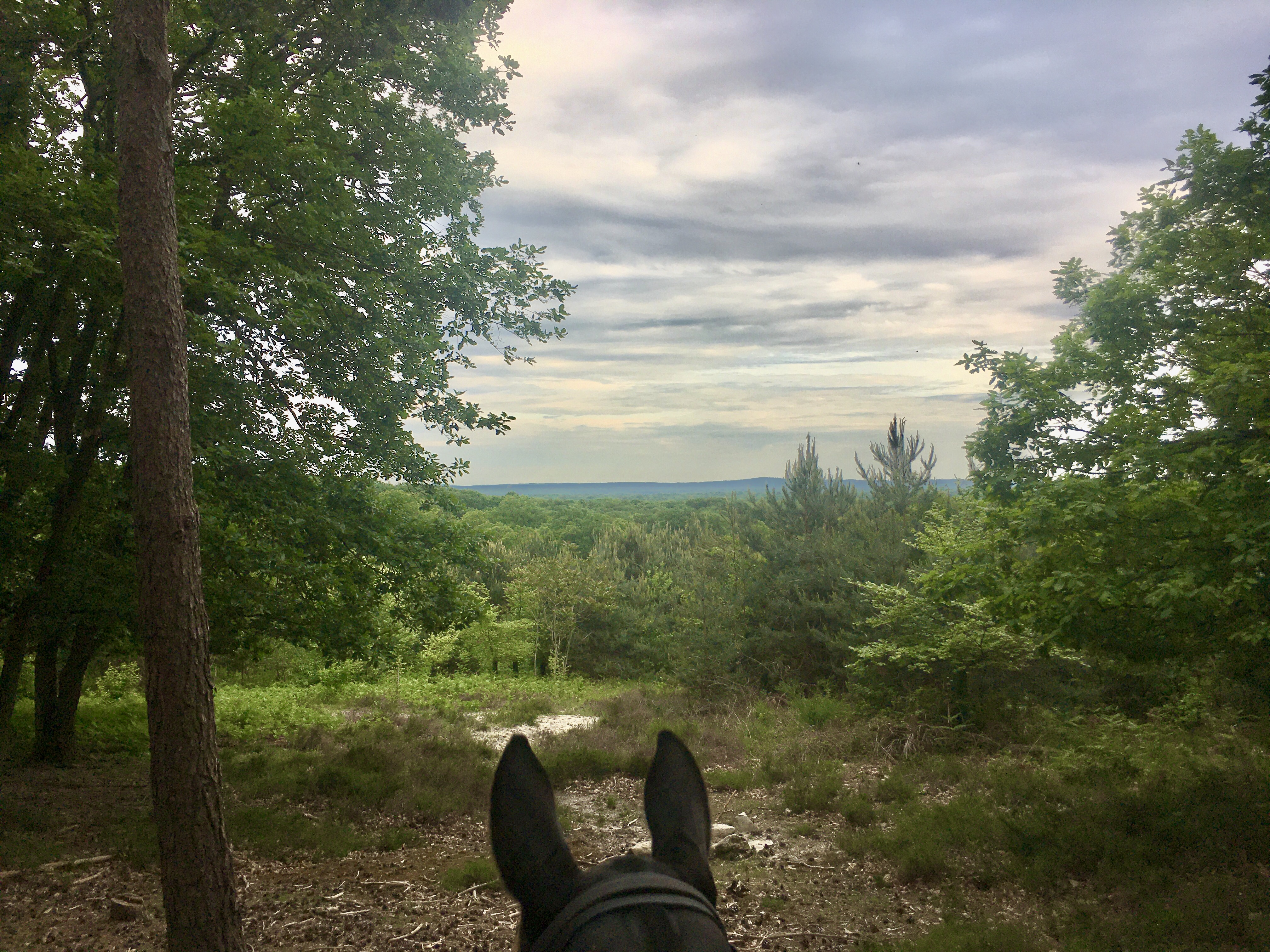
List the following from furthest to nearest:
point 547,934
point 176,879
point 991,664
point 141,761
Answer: point 991,664 → point 141,761 → point 176,879 → point 547,934

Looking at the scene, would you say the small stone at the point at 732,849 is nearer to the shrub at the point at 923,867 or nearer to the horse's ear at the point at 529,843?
the shrub at the point at 923,867

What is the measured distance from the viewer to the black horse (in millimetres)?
1025

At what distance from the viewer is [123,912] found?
4.89 metres

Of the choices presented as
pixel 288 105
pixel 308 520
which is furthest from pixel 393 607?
pixel 288 105

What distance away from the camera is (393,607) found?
27.5 ft

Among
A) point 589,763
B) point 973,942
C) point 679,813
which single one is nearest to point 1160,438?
point 973,942

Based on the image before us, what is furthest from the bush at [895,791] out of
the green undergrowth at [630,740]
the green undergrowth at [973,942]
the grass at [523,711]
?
the grass at [523,711]

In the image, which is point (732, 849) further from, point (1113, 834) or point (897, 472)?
point (897, 472)

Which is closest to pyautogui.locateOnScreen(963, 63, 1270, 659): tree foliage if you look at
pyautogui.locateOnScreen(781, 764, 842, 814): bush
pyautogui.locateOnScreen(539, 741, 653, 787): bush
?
pyautogui.locateOnScreen(781, 764, 842, 814): bush

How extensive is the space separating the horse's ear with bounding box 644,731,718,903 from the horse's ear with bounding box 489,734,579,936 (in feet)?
0.56

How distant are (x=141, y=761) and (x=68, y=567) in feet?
14.1

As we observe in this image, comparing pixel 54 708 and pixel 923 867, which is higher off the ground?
pixel 54 708

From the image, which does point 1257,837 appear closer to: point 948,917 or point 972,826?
point 972,826

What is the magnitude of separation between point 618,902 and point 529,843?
0.19 metres
